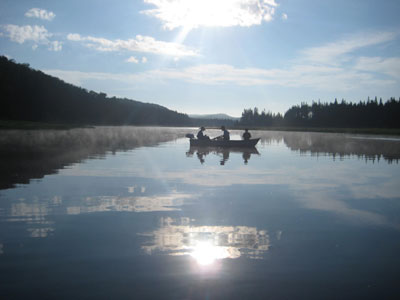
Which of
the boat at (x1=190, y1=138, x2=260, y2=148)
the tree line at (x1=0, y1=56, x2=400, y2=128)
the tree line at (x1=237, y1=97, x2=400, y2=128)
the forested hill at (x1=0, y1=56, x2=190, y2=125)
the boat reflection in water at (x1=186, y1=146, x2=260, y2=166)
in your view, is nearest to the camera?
the boat reflection in water at (x1=186, y1=146, x2=260, y2=166)

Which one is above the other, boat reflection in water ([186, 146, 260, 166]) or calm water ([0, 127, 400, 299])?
boat reflection in water ([186, 146, 260, 166])

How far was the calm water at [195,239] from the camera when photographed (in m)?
5.62

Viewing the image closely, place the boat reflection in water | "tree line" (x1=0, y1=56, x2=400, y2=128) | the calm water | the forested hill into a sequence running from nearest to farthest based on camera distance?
the calm water
the boat reflection in water
the forested hill
"tree line" (x1=0, y1=56, x2=400, y2=128)

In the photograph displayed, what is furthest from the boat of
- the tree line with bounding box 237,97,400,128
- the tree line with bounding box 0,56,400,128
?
the tree line with bounding box 237,97,400,128

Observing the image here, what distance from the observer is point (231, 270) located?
6.22 meters

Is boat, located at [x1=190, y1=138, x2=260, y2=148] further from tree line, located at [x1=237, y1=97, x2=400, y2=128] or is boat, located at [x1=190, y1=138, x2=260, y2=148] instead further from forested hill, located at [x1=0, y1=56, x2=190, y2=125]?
tree line, located at [x1=237, y1=97, x2=400, y2=128]

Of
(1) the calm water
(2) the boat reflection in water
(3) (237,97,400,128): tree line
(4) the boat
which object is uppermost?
(3) (237,97,400,128): tree line

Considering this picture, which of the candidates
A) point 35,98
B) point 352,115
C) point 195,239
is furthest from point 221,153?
point 352,115

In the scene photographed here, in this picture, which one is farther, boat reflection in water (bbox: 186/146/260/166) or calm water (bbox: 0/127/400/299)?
boat reflection in water (bbox: 186/146/260/166)

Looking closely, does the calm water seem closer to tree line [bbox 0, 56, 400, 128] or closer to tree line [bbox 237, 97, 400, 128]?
tree line [bbox 0, 56, 400, 128]

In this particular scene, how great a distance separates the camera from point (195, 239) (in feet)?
25.6

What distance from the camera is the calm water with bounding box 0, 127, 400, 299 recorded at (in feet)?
18.5

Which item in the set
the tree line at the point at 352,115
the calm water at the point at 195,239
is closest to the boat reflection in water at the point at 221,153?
the calm water at the point at 195,239

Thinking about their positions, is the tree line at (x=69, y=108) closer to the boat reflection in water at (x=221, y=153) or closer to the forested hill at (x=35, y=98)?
the forested hill at (x=35, y=98)
